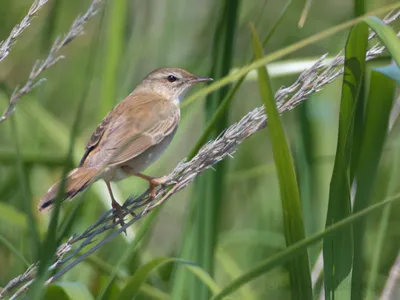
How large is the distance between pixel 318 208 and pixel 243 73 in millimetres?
1773

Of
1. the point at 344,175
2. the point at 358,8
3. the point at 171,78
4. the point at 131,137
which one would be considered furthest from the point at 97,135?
the point at 344,175

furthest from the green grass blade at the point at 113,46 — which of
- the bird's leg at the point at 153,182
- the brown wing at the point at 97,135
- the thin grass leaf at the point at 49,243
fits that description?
the thin grass leaf at the point at 49,243

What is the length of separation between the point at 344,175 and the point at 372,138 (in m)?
0.27

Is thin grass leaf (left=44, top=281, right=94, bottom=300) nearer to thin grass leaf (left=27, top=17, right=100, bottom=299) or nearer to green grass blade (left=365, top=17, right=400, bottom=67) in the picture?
thin grass leaf (left=27, top=17, right=100, bottom=299)

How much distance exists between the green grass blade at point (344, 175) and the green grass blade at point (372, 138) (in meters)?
0.11

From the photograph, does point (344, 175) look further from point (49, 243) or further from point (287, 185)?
point (49, 243)

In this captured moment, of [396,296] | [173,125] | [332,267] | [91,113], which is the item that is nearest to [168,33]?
[173,125]

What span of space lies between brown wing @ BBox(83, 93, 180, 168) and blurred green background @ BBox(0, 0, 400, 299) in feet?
0.32

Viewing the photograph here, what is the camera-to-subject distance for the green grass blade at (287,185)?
183 cm

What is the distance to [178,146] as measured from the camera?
4770 millimetres

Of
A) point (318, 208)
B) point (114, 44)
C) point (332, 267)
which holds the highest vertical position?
point (114, 44)

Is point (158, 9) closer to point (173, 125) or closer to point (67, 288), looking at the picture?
point (173, 125)

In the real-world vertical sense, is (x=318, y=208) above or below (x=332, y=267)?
above

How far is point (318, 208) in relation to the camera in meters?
3.63
